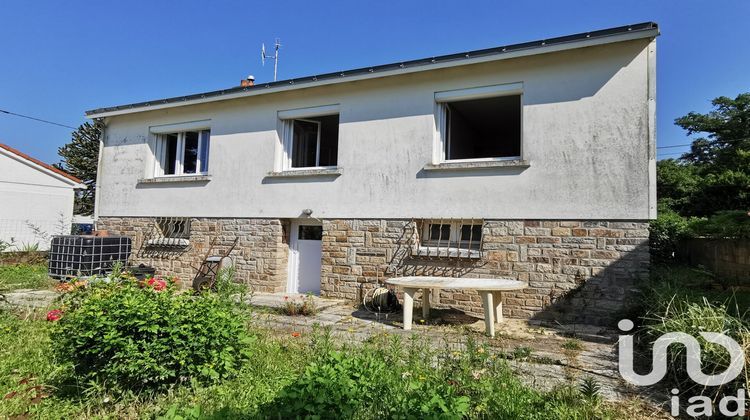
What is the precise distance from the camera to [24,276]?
10.5 m

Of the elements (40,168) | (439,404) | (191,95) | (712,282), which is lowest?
(439,404)

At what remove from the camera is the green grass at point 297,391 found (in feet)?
9.15

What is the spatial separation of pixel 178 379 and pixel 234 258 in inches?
246

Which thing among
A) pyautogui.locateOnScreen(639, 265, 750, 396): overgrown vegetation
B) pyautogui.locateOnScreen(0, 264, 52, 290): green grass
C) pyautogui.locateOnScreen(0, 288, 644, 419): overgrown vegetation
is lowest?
pyautogui.locateOnScreen(0, 264, 52, 290): green grass

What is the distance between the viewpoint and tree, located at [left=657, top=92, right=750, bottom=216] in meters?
15.7

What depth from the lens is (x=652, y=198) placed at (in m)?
6.16

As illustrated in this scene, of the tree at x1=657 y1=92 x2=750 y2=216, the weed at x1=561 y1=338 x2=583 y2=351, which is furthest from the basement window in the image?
the tree at x1=657 y1=92 x2=750 y2=216

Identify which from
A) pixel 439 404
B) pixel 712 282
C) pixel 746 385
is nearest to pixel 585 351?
pixel 746 385

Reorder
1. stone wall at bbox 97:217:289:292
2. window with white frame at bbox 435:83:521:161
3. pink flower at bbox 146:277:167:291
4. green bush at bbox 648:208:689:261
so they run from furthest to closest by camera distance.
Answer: green bush at bbox 648:208:689:261 < stone wall at bbox 97:217:289:292 < window with white frame at bbox 435:83:521:161 < pink flower at bbox 146:277:167:291

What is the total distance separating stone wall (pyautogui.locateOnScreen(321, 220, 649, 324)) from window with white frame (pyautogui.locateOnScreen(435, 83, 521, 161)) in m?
1.52

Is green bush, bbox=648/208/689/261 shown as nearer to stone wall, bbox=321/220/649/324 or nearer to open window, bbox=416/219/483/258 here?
stone wall, bbox=321/220/649/324

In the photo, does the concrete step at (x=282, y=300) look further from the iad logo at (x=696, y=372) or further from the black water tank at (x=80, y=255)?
the iad logo at (x=696, y=372)

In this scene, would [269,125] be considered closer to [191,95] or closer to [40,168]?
[191,95]

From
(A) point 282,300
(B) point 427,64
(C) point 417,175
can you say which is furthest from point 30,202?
(B) point 427,64
